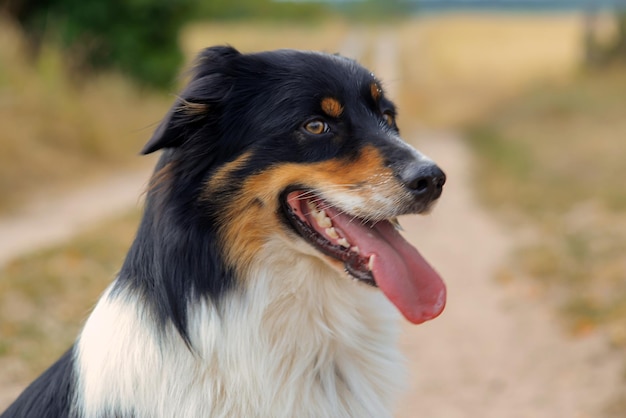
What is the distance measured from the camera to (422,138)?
753 inches

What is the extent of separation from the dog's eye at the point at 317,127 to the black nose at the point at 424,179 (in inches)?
15.2

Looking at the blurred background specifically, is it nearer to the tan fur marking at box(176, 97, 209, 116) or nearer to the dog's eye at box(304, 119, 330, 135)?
the tan fur marking at box(176, 97, 209, 116)

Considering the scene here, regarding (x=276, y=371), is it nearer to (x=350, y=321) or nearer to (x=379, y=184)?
(x=350, y=321)

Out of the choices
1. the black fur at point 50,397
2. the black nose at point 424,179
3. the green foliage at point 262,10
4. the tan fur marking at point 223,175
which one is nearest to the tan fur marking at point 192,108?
the tan fur marking at point 223,175

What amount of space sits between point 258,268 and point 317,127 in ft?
1.98

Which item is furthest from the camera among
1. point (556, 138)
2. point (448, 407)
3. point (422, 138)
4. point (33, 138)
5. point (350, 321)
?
point (422, 138)

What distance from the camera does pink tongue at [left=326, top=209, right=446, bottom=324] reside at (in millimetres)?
2877

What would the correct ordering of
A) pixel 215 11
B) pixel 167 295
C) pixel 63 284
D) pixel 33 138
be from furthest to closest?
pixel 215 11
pixel 33 138
pixel 63 284
pixel 167 295

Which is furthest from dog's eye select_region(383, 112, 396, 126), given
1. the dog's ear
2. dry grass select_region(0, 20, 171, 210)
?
dry grass select_region(0, 20, 171, 210)

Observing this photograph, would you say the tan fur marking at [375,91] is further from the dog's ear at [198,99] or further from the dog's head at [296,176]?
the dog's ear at [198,99]

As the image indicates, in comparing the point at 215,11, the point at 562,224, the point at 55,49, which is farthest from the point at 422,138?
the point at 215,11

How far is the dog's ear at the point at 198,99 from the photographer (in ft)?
9.09

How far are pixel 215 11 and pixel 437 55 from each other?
16839 millimetres

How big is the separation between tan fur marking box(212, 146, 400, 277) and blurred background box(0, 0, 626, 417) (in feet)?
2.49
